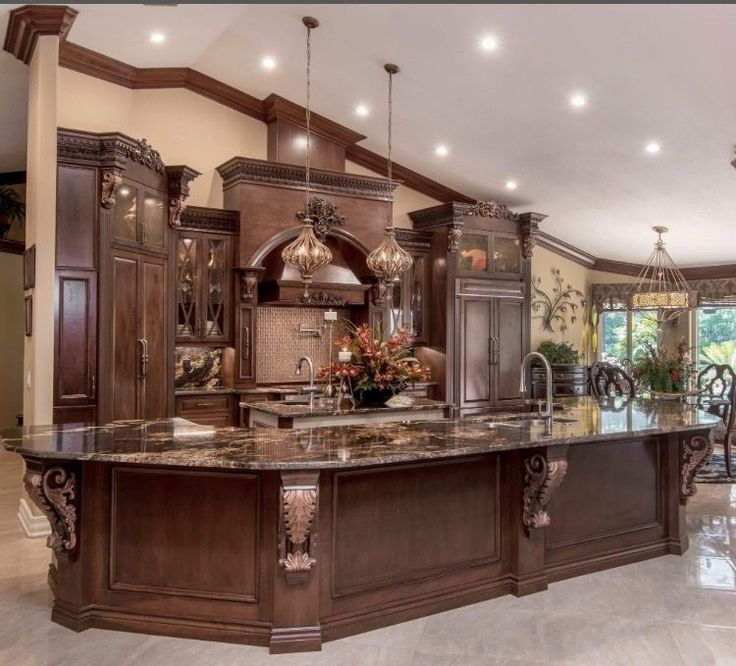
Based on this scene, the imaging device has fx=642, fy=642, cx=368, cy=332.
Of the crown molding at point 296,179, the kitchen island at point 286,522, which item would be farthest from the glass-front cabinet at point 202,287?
the kitchen island at point 286,522

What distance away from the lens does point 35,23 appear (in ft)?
14.7

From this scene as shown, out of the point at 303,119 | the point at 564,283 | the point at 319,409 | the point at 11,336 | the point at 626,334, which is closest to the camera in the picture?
the point at 319,409

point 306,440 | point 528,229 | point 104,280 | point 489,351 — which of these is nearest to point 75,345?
point 104,280

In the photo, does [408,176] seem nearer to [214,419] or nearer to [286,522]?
[214,419]

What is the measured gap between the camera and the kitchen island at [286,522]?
9.28 ft

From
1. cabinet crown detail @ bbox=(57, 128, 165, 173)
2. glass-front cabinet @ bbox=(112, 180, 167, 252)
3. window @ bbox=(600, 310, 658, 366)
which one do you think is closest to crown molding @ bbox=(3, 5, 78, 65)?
cabinet crown detail @ bbox=(57, 128, 165, 173)

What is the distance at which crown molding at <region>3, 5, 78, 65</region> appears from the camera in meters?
4.41

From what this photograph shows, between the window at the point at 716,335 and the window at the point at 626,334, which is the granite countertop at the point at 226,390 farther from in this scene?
the window at the point at 716,335

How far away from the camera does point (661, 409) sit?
14.7 feet

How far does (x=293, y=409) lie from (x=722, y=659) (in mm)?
3135

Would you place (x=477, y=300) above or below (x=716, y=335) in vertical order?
above

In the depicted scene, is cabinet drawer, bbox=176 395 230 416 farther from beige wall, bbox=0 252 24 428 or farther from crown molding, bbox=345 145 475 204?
beige wall, bbox=0 252 24 428

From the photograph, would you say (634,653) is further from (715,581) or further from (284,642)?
(284,642)

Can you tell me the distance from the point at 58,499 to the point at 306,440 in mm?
1155
